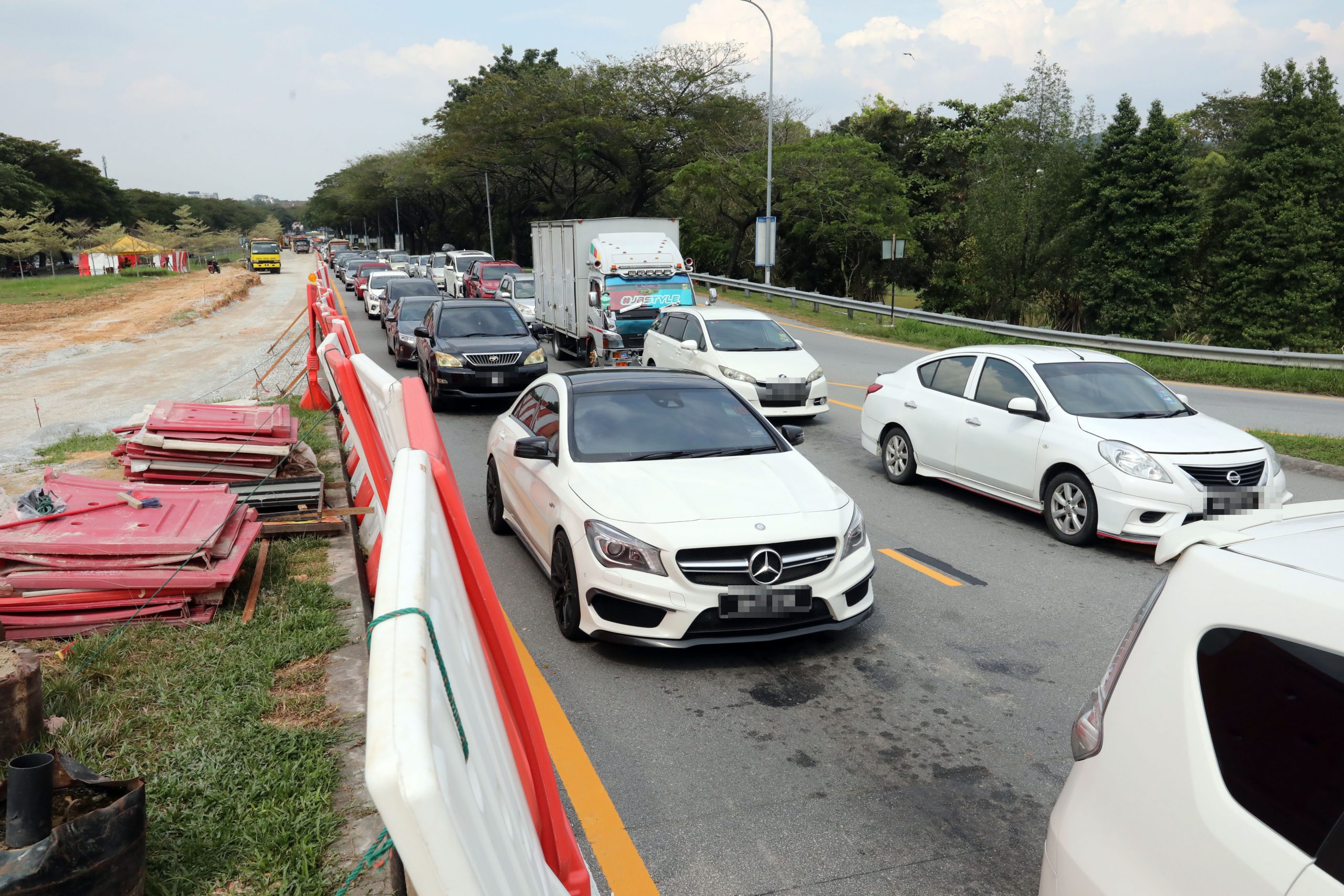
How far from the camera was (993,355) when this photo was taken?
945 cm

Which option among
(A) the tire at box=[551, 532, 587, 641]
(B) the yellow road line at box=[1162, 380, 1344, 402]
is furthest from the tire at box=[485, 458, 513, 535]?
(B) the yellow road line at box=[1162, 380, 1344, 402]

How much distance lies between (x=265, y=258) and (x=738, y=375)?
64.0m

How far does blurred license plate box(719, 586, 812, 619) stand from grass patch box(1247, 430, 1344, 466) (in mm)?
8513

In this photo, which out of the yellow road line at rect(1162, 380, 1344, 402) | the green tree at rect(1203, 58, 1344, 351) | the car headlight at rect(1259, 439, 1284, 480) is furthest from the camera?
the green tree at rect(1203, 58, 1344, 351)

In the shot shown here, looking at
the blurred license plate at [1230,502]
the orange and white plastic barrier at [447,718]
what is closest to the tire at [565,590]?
the orange and white plastic barrier at [447,718]

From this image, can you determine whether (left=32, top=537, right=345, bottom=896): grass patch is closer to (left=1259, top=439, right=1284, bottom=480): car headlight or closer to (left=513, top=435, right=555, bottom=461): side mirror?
(left=513, top=435, right=555, bottom=461): side mirror

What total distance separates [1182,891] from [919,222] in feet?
176

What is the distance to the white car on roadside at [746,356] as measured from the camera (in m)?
13.2

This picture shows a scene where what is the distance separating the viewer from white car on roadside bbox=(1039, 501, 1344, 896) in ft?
6.03

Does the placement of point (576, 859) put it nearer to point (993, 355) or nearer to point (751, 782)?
point (751, 782)

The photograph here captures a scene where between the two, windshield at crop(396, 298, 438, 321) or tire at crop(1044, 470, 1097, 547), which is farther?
windshield at crop(396, 298, 438, 321)

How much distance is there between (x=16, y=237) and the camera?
213 ft

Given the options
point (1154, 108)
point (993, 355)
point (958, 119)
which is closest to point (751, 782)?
point (993, 355)

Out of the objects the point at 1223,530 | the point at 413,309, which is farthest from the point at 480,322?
the point at 1223,530
